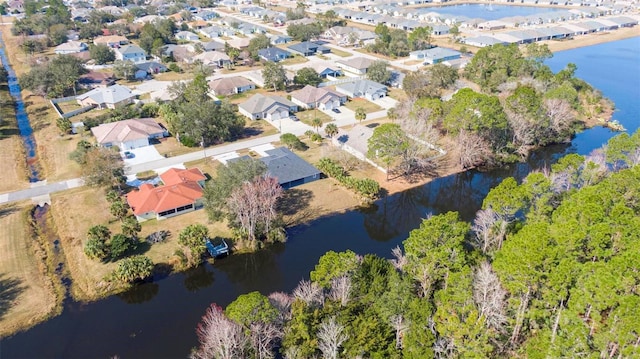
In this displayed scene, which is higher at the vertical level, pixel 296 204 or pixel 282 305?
pixel 282 305

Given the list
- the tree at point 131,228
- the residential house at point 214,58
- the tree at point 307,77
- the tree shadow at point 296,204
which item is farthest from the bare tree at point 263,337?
the residential house at point 214,58

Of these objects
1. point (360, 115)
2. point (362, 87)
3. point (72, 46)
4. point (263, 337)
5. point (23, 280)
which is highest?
point (72, 46)

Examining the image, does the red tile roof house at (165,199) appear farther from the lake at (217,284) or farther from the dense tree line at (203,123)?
the dense tree line at (203,123)

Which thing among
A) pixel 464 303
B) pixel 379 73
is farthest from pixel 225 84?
pixel 464 303

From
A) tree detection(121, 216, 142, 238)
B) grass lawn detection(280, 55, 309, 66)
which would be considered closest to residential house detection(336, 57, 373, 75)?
grass lawn detection(280, 55, 309, 66)

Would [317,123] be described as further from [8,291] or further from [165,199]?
[8,291]

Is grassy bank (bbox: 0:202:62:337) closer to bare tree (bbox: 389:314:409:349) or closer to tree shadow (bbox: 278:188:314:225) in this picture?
tree shadow (bbox: 278:188:314:225)

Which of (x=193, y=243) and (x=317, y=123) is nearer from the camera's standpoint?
(x=193, y=243)
